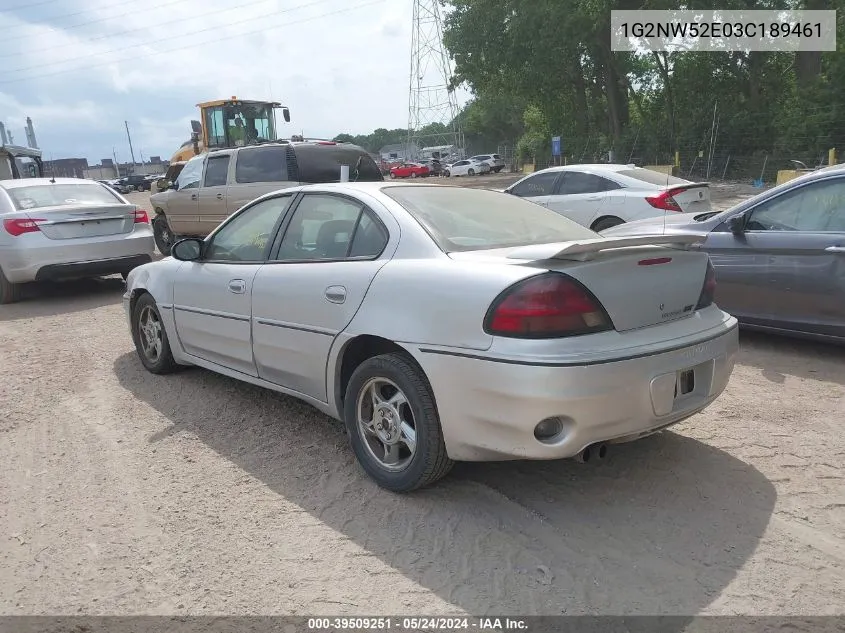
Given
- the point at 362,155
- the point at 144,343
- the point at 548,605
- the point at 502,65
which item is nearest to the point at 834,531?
the point at 548,605

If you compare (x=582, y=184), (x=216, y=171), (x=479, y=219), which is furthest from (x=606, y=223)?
(x=479, y=219)

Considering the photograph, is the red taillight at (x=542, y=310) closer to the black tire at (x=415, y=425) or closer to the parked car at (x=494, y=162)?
the black tire at (x=415, y=425)

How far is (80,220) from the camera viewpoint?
28.8 ft

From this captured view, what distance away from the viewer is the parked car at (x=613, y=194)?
9516 mm

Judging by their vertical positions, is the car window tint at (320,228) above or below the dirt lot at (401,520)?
above

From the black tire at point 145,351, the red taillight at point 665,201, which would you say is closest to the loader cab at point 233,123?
the red taillight at point 665,201

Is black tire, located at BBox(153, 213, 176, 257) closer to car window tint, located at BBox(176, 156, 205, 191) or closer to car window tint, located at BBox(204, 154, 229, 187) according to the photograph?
car window tint, located at BBox(176, 156, 205, 191)

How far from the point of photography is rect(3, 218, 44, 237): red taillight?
852 cm

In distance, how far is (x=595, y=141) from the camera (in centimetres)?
3559

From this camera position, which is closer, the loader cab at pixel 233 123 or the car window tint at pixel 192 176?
the car window tint at pixel 192 176

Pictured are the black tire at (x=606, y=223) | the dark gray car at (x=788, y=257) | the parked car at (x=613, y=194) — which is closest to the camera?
the dark gray car at (x=788, y=257)

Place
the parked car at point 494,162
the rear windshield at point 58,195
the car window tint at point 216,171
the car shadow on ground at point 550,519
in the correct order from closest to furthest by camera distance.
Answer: the car shadow on ground at point 550,519
the rear windshield at point 58,195
the car window tint at point 216,171
the parked car at point 494,162

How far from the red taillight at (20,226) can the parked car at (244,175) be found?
Answer: 3.09 metres

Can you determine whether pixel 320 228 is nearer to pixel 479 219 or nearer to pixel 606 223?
pixel 479 219
